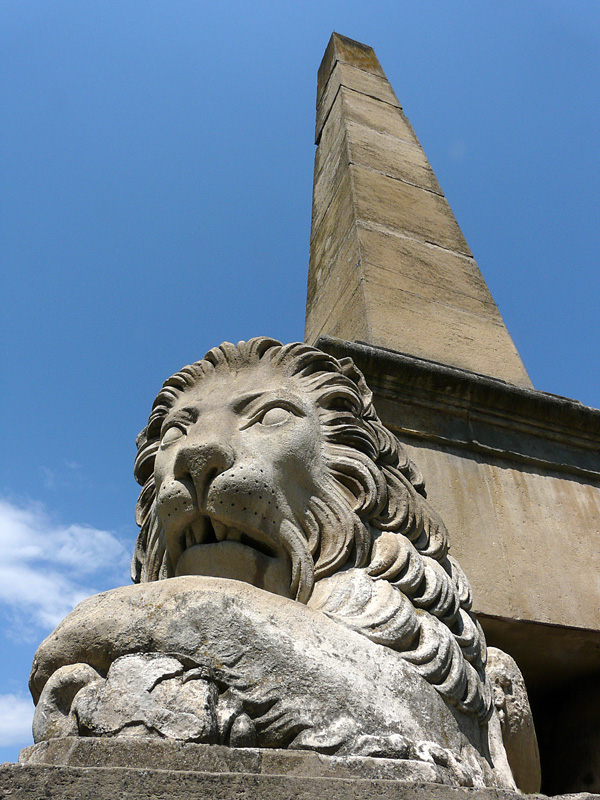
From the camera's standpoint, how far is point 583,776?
3.01 metres

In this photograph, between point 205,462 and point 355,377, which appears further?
point 355,377

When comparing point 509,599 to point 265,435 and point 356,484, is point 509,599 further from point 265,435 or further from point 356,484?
point 265,435

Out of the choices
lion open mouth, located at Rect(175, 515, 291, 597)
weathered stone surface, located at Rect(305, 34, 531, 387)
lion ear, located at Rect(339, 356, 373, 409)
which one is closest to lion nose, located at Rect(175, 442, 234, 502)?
lion open mouth, located at Rect(175, 515, 291, 597)

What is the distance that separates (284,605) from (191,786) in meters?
0.57

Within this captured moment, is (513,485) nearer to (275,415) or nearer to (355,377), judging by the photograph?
(355,377)

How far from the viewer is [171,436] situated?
95.8 inches

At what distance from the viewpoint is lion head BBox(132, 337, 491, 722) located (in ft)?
6.50

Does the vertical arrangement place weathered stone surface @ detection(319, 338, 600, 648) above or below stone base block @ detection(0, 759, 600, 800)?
above

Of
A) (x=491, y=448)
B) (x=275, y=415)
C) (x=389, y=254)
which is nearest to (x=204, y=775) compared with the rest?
(x=275, y=415)

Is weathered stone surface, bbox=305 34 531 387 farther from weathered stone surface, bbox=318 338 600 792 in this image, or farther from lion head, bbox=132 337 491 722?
lion head, bbox=132 337 491 722

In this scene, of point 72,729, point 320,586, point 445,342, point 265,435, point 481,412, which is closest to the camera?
point 72,729

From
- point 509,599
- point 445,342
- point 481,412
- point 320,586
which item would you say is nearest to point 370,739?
point 320,586

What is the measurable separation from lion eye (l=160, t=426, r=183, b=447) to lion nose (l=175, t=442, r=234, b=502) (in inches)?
8.5

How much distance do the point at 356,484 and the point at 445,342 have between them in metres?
2.29
